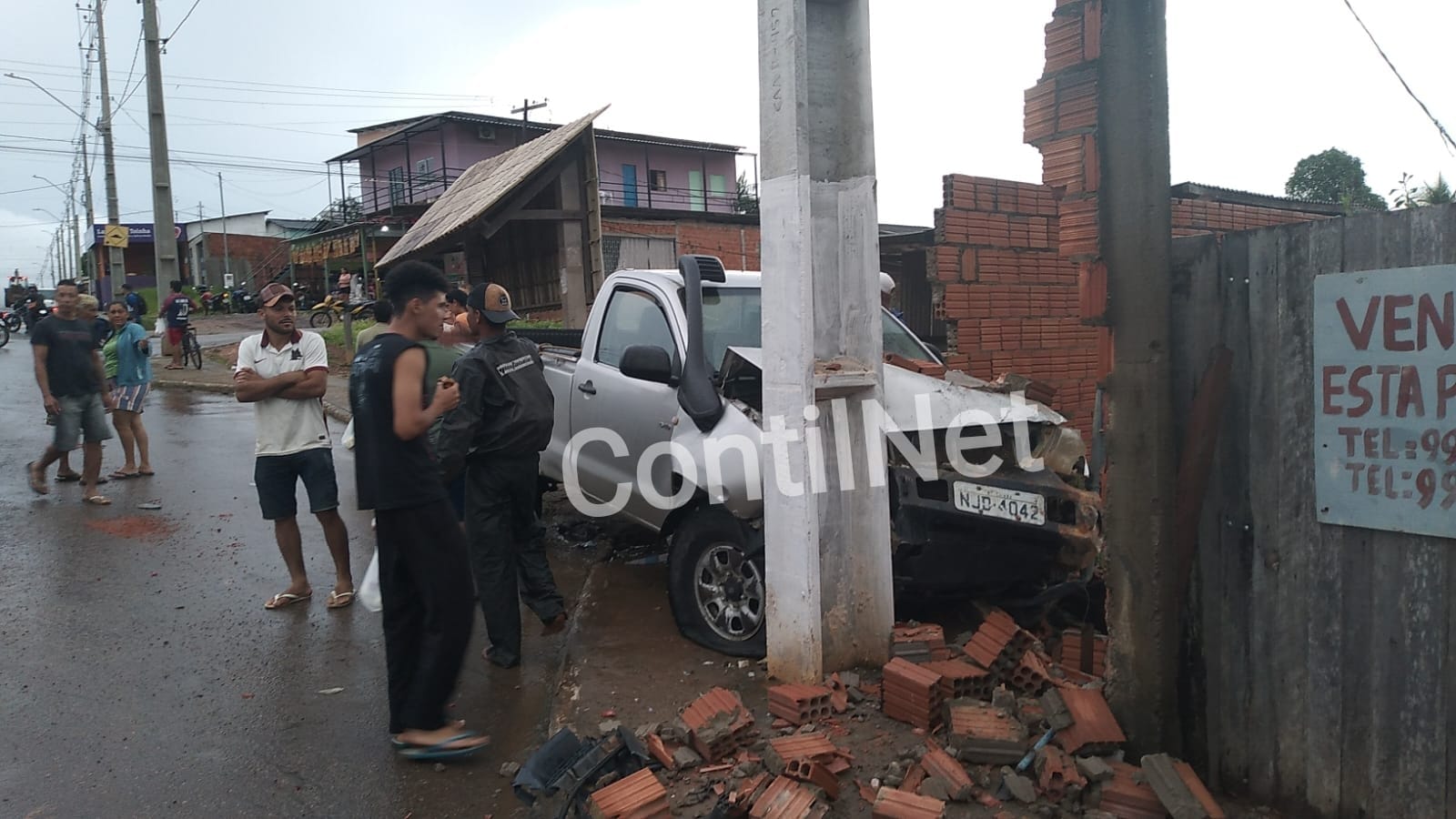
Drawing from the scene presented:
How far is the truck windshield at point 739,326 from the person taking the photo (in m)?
5.57

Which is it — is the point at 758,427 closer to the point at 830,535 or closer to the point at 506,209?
the point at 830,535

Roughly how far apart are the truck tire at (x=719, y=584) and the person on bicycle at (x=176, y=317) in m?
17.1

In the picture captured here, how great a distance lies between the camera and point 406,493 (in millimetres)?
3857

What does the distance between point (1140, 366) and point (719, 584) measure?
93.7 inches

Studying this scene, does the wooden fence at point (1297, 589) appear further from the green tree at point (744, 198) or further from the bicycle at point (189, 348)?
the green tree at point (744, 198)

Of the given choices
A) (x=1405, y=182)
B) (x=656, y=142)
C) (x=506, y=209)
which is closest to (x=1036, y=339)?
(x=1405, y=182)

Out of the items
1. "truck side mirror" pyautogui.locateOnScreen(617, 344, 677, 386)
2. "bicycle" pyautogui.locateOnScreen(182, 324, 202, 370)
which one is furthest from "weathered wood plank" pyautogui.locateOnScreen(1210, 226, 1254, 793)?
"bicycle" pyautogui.locateOnScreen(182, 324, 202, 370)

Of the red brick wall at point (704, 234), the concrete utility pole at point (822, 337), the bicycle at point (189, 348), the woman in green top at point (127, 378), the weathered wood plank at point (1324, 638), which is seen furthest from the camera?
the red brick wall at point (704, 234)

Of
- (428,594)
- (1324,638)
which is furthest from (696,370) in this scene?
(1324,638)

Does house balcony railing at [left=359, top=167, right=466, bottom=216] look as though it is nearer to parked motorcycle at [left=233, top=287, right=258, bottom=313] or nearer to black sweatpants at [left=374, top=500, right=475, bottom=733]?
parked motorcycle at [left=233, top=287, right=258, bottom=313]

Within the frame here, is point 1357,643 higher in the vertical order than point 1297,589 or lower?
lower

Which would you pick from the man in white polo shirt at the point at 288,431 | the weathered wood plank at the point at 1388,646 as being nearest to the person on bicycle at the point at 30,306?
the man in white polo shirt at the point at 288,431

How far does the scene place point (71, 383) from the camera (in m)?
8.32

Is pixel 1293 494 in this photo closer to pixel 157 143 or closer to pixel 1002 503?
pixel 1002 503
